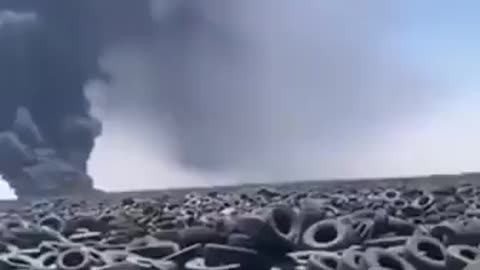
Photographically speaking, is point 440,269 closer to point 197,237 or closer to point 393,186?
point 197,237

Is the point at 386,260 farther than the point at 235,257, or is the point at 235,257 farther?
the point at 235,257

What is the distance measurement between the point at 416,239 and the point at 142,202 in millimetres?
7401

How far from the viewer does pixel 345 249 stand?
7.08m

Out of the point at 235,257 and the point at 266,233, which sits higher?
the point at 266,233

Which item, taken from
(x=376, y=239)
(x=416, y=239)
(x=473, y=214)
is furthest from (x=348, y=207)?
(x=416, y=239)

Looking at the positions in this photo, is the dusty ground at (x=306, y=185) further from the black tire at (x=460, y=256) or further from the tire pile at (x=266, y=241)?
the black tire at (x=460, y=256)

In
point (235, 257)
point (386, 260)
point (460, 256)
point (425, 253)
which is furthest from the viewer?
point (235, 257)

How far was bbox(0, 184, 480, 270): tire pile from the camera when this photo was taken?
251 inches

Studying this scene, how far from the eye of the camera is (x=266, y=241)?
7.32m

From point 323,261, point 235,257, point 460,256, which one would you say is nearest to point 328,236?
point 235,257

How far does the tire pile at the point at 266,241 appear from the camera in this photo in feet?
21.0

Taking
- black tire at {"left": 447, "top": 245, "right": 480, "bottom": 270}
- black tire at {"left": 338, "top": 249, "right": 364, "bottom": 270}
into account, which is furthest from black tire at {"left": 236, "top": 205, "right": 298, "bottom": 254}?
black tire at {"left": 447, "top": 245, "right": 480, "bottom": 270}

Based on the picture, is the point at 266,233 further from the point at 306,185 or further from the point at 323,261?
the point at 306,185

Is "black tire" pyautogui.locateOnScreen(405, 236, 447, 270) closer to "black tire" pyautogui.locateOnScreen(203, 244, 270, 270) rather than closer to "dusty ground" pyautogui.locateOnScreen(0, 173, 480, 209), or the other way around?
"black tire" pyautogui.locateOnScreen(203, 244, 270, 270)
